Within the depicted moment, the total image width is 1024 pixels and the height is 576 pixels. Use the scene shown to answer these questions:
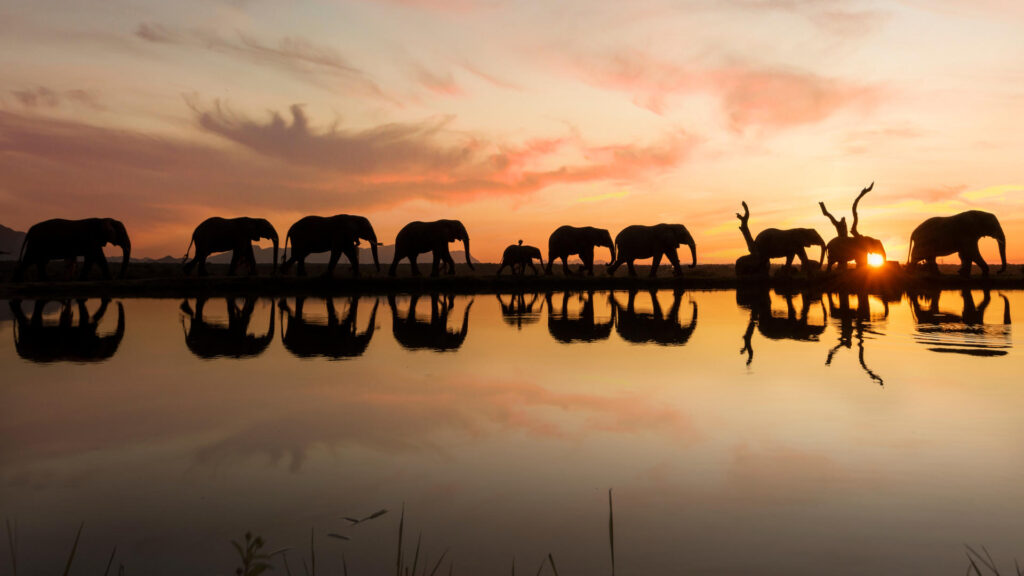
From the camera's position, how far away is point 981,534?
3.49 metres

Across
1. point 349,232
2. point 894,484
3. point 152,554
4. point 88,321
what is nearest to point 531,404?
point 894,484

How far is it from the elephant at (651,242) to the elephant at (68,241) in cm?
2059

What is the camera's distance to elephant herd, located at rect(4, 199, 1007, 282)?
86.9 ft

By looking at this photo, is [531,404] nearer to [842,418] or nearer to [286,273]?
[842,418]

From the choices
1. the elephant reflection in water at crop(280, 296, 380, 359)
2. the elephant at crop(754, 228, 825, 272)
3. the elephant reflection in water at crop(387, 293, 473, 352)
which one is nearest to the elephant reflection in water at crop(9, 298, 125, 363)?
the elephant reflection in water at crop(280, 296, 380, 359)

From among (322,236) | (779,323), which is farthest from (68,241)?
(779,323)

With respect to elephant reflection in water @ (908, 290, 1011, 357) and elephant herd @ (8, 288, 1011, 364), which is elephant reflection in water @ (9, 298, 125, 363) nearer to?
elephant herd @ (8, 288, 1011, 364)

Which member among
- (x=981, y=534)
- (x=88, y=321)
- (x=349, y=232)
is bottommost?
(x=981, y=534)

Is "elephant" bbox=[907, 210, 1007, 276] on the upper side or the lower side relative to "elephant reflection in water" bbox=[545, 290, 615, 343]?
upper

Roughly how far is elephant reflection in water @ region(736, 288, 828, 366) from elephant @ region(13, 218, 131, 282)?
75.0ft

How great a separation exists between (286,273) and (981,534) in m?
29.7

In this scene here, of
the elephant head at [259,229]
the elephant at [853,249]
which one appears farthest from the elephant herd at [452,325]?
the elephant head at [259,229]

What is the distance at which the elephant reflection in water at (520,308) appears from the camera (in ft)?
48.4

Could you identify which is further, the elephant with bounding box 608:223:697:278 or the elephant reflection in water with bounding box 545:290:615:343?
the elephant with bounding box 608:223:697:278
